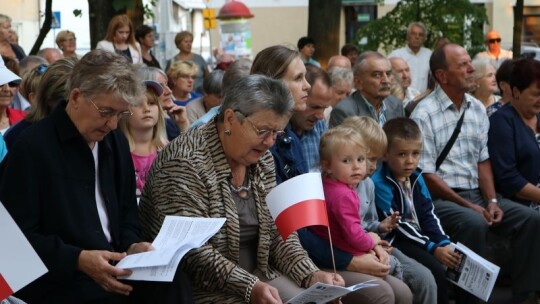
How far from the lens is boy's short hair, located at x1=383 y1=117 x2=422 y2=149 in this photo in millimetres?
7551

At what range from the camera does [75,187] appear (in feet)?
17.5

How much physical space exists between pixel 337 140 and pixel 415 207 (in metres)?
1.22

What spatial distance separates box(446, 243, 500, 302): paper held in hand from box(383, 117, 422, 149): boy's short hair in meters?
0.79

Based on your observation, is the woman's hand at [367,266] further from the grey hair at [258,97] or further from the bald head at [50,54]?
the bald head at [50,54]

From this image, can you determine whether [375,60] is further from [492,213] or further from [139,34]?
[139,34]

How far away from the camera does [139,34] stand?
14656 millimetres

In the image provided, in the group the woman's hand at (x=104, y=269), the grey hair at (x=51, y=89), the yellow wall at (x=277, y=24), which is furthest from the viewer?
the yellow wall at (x=277, y=24)

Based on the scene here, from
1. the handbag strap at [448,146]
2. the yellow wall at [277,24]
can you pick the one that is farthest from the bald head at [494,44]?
the yellow wall at [277,24]

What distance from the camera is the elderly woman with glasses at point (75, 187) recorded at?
5.15 metres

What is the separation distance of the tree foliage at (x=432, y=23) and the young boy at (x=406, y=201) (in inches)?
527

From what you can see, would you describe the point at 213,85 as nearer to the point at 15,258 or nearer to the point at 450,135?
the point at 450,135

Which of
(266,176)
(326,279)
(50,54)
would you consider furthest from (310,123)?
(50,54)

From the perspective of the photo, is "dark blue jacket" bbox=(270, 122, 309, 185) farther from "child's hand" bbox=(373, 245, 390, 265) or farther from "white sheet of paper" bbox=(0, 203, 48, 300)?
"white sheet of paper" bbox=(0, 203, 48, 300)

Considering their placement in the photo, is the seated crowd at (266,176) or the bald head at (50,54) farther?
the bald head at (50,54)
